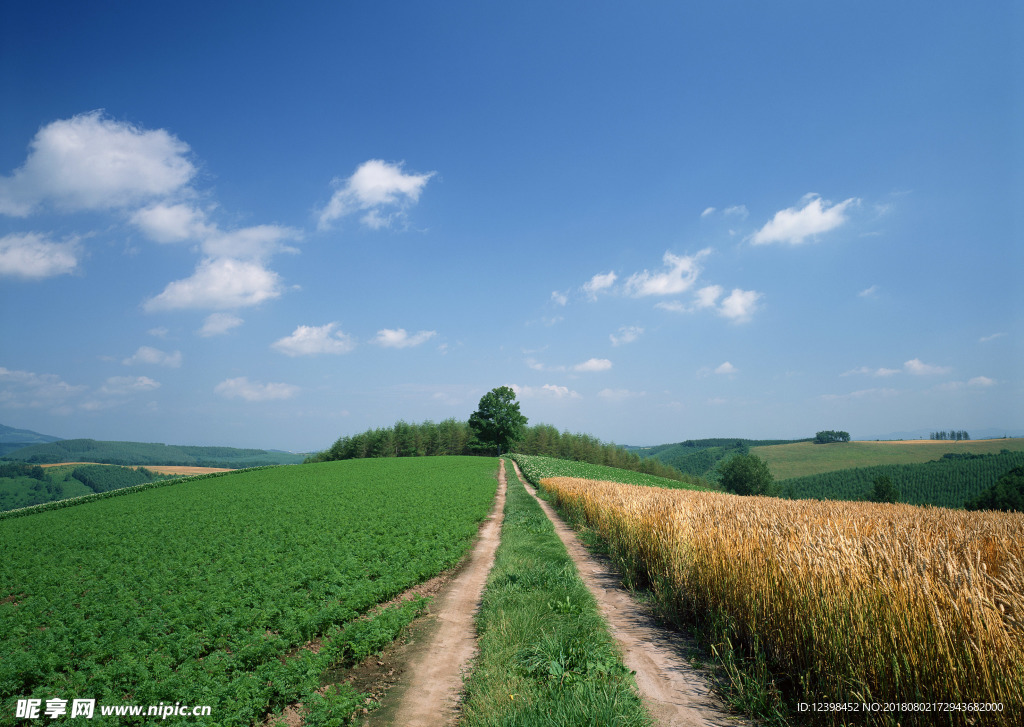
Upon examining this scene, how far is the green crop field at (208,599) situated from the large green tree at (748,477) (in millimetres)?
79960

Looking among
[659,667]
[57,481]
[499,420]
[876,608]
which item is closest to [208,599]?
[659,667]

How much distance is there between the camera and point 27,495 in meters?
65.8

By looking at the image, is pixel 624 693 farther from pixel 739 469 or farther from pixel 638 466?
pixel 638 466

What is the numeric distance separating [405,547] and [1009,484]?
68095 millimetres

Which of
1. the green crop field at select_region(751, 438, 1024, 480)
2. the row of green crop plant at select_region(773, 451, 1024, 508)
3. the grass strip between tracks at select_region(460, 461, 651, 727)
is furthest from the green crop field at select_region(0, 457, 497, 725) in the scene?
the green crop field at select_region(751, 438, 1024, 480)

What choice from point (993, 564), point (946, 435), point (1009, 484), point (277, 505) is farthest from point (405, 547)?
point (946, 435)

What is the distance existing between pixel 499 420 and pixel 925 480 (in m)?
86.2

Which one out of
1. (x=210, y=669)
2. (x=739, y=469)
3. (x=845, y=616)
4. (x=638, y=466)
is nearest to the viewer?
(x=845, y=616)

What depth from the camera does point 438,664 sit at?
5887 mm

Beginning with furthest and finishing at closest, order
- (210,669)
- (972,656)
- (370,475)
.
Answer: (370,475) < (210,669) < (972,656)

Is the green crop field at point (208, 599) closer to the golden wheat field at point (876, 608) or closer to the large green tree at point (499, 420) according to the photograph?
the golden wheat field at point (876, 608)

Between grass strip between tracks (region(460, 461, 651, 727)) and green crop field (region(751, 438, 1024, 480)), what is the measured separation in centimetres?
12382

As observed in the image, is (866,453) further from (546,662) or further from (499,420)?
(546,662)

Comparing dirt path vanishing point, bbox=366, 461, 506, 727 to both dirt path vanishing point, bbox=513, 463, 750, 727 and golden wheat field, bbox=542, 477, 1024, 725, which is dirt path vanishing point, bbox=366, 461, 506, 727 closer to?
dirt path vanishing point, bbox=513, 463, 750, 727
